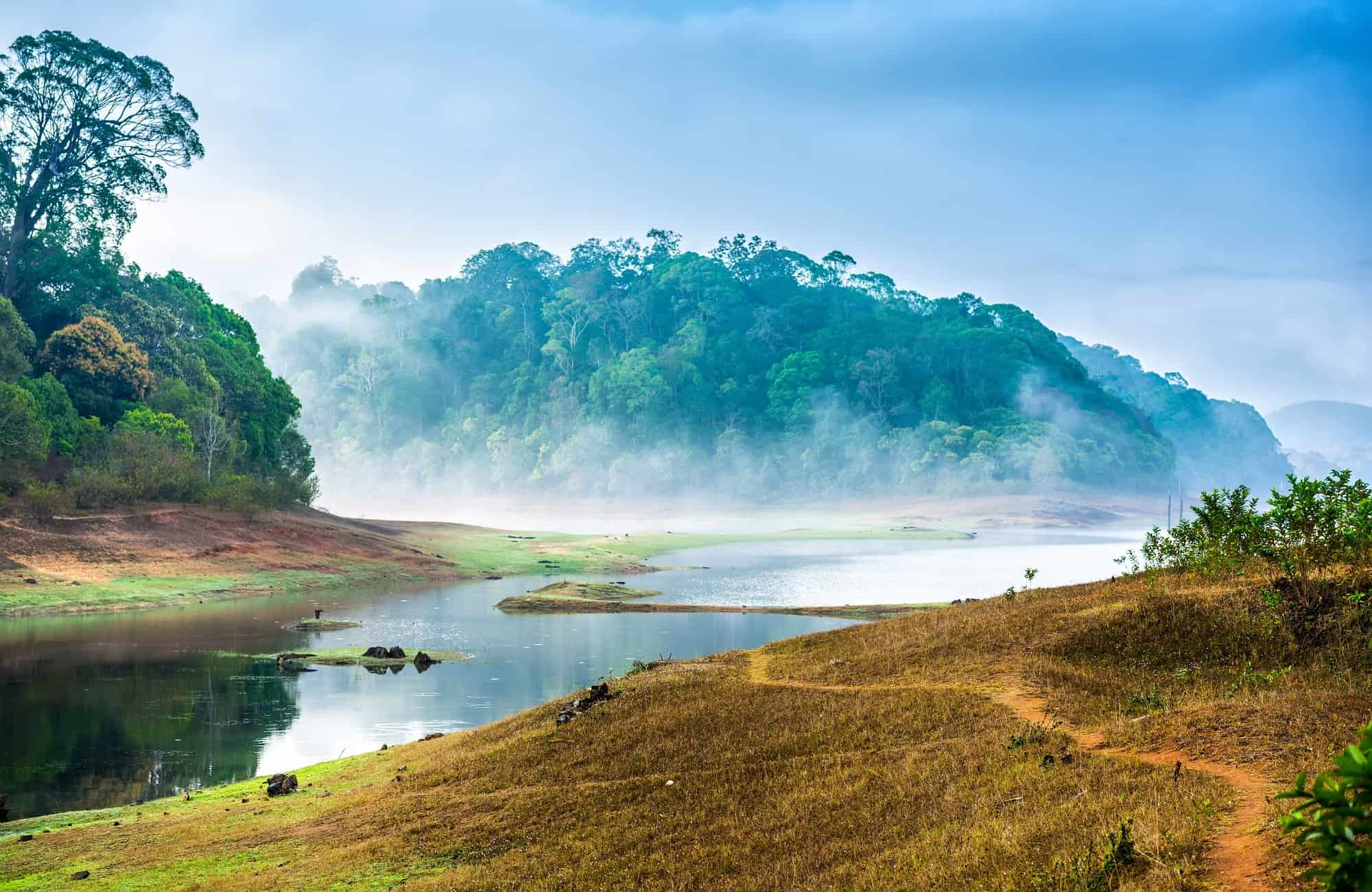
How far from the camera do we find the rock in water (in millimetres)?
17141

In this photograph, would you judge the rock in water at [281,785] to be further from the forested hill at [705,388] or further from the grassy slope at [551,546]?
the forested hill at [705,388]

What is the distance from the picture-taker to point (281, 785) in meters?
17.3

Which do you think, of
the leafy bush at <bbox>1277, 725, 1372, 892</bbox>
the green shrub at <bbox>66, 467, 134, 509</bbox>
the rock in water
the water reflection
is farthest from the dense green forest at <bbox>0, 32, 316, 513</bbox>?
the leafy bush at <bbox>1277, 725, 1372, 892</bbox>

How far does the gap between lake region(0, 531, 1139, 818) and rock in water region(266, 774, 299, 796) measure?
14.9 ft

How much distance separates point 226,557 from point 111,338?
19234 mm

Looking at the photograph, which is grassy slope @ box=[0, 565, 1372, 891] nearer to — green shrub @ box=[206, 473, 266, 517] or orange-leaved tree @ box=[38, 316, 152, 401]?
green shrub @ box=[206, 473, 266, 517]

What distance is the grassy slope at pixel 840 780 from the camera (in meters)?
9.09

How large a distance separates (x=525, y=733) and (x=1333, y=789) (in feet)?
46.0

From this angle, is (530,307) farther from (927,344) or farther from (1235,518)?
(1235,518)

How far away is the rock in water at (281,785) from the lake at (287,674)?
4.54 meters

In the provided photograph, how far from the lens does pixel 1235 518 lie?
662 inches

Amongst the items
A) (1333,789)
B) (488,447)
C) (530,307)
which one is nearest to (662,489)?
(488,447)

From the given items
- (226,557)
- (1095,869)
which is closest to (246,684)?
(1095,869)

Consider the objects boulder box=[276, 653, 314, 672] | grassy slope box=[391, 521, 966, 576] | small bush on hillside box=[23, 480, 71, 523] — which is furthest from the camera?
grassy slope box=[391, 521, 966, 576]
